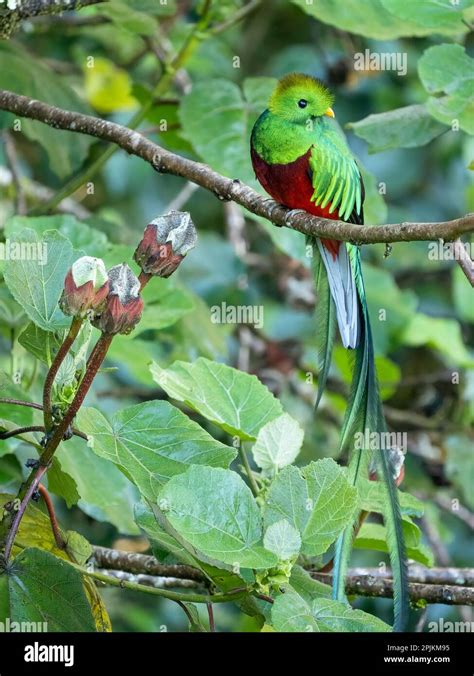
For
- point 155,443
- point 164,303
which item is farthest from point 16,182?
point 155,443

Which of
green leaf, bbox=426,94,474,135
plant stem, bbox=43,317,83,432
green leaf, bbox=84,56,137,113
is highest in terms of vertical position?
green leaf, bbox=84,56,137,113

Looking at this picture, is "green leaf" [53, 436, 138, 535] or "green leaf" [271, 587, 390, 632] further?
"green leaf" [53, 436, 138, 535]

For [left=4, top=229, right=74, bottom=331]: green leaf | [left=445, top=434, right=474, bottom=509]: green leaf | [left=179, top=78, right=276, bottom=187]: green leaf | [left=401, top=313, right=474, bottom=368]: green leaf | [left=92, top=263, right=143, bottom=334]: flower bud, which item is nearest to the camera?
[left=92, top=263, right=143, bottom=334]: flower bud

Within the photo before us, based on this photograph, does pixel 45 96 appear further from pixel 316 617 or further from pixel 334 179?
pixel 316 617

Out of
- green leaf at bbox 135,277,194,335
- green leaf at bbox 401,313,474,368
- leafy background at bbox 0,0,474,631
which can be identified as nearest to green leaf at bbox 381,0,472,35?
leafy background at bbox 0,0,474,631

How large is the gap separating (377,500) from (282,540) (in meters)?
0.21

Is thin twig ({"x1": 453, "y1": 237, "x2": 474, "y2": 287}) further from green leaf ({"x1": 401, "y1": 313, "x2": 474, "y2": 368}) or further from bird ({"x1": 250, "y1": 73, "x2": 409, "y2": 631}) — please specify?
green leaf ({"x1": 401, "y1": 313, "x2": 474, "y2": 368})

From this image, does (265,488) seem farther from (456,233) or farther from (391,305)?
(391,305)

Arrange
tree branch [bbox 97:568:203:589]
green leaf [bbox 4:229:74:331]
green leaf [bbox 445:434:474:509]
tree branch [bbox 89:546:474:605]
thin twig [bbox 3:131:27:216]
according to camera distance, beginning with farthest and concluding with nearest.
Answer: green leaf [bbox 445:434:474:509] → thin twig [bbox 3:131:27:216] → tree branch [bbox 97:568:203:589] → tree branch [bbox 89:546:474:605] → green leaf [bbox 4:229:74:331]

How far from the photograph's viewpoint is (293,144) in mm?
1302

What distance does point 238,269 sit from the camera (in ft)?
7.50

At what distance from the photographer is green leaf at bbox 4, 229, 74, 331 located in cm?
87

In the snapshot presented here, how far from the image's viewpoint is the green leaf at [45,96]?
1495 mm
